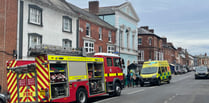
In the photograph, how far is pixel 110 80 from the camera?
16000 mm

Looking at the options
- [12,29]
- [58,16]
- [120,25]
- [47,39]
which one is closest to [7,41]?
[12,29]

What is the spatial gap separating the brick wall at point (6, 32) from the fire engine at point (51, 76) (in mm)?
8200

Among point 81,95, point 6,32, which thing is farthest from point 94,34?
point 81,95

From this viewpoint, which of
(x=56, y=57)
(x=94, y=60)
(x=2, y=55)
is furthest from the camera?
(x=2, y=55)

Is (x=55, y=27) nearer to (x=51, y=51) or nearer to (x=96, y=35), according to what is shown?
(x=96, y=35)

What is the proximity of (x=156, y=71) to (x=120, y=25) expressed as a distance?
52.1ft

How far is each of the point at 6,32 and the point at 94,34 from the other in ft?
47.1

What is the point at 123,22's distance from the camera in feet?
136

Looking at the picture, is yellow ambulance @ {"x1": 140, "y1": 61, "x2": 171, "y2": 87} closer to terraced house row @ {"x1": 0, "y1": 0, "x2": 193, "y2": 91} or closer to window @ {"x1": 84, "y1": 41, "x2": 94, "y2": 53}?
terraced house row @ {"x1": 0, "y1": 0, "x2": 193, "y2": 91}

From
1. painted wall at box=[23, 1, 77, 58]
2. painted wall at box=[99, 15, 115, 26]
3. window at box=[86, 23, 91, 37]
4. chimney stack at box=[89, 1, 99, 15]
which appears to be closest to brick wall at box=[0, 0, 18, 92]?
painted wall at box=[23, 1, 77, 58]

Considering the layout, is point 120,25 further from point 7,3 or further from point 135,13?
point 7,3

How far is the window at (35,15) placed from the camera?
71.4ft

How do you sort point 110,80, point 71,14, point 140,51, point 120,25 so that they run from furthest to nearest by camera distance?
point 140,51 → point 120,25 → point 71,14 → point 110,80

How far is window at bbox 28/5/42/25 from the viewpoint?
21.8 meters
